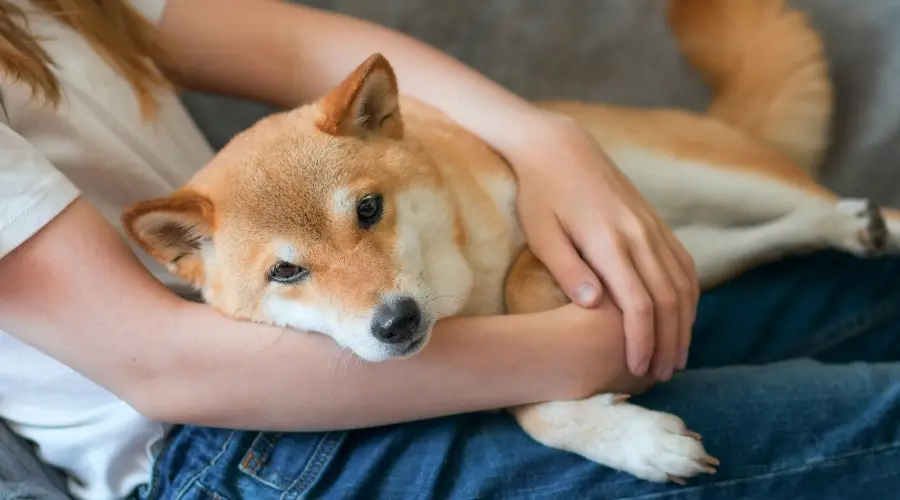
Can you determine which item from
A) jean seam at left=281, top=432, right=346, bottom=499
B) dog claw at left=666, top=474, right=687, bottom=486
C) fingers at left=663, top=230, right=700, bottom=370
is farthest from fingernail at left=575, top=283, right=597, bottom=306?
jean seam at left=281, top=432, right=346, bottom=499

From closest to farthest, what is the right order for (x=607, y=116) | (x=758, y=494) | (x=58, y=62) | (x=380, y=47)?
(x=758, y=494)
(x=58, y=62)
(x=380, y=47)
(x=607, y=116)

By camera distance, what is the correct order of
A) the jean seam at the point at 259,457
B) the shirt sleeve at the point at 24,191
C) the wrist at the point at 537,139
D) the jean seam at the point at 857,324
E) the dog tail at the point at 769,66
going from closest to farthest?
the shirt sleeve at the point at 24,191 → the jean seam at the point at 259,457 → the wrist at the point at 537,139 → the jean seam at the point at 857,324 → the dog tail at the point at 769,66

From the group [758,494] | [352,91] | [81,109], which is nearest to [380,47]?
[352,91]

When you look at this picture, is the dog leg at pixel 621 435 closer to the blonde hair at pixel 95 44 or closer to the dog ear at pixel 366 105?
the dog ear at pixel 366 105

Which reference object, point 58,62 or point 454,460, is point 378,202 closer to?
point 454,460

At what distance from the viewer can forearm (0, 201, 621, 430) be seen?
2.37 ft

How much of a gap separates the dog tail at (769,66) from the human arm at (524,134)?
1.49 feet

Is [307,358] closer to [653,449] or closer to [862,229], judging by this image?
[653,449]

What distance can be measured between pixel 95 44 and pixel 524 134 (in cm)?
55

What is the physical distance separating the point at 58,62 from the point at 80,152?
124 millimetres

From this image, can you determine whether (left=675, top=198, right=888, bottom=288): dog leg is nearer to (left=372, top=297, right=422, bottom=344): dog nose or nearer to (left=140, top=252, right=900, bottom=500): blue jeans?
(left=140, top=252, right=900, bottom=500): blue jeans

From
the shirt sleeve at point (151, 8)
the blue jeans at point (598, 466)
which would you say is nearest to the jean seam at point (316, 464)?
the blue jeans at point (598, 466)

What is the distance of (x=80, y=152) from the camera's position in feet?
2.72

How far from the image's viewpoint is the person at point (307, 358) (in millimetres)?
743
